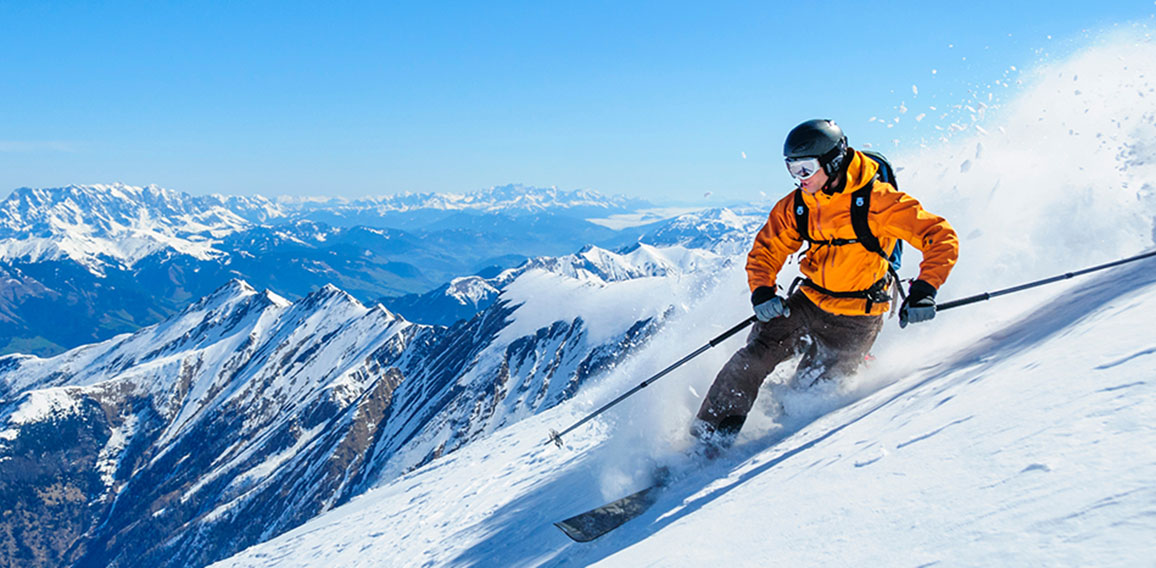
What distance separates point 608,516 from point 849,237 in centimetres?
437

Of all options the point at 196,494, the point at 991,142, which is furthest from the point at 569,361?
the point at 991,142

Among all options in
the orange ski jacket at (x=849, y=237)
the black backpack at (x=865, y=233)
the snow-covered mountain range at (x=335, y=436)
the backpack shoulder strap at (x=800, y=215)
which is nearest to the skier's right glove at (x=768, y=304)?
the orange ski jacket at (x=849, y=237)

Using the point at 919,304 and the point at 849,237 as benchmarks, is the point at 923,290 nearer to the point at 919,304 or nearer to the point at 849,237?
the point at 919,304

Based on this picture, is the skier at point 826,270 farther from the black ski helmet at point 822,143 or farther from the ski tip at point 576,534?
the ski tip at point 576,534

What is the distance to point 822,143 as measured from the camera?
20.6 ft

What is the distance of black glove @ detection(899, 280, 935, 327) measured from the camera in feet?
19.0

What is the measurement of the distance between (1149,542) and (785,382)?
18.2ft

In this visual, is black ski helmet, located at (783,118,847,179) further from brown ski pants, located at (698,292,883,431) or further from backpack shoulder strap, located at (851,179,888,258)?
brown ski pants, located at (698,292,883,431)

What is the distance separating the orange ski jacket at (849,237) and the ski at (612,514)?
2.84 m

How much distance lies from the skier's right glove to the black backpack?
19.8 inches

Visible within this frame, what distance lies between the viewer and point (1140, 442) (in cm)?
298

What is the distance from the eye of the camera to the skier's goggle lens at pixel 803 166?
6352 millimetres

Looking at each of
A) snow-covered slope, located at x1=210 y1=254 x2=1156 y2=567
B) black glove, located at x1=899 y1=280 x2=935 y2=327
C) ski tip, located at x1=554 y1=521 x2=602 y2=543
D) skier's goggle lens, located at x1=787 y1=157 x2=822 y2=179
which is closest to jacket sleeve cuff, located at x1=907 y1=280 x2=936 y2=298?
black glove, located at x1=899 y1=280 x2=935 y2=327

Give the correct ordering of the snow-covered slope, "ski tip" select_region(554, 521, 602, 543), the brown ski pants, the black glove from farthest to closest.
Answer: the brown ski pants < "ski tip" select_region(554, 521, 602, 543) < the black glove < the snow-covered slope
